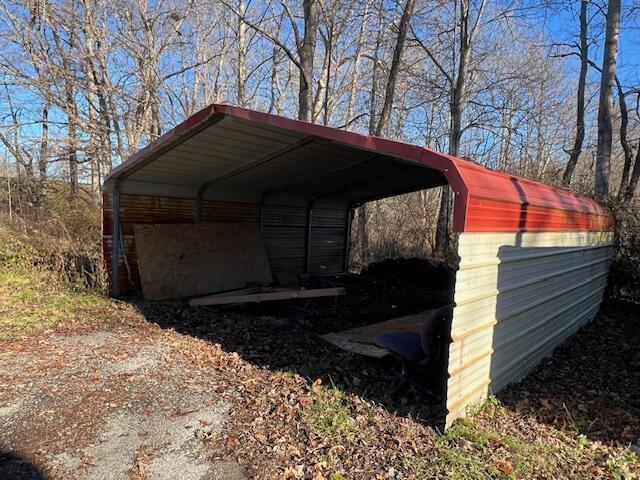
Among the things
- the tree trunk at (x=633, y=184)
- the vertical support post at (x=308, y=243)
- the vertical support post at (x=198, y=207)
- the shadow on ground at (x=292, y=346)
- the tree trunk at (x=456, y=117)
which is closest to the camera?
the shadow on ground at (x=292, y=346)

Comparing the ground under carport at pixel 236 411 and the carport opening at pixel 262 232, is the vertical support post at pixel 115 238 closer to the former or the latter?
the carport opening at pixel 262 232

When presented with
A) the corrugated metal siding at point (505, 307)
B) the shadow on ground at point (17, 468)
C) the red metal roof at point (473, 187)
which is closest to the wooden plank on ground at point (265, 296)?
the red metal roof at point (473, 187)

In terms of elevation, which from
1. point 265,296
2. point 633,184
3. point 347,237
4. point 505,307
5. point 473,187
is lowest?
point 265,296

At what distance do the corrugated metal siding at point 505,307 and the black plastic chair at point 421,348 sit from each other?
37 cm

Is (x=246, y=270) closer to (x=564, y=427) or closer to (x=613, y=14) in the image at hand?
(x=564, y=427)

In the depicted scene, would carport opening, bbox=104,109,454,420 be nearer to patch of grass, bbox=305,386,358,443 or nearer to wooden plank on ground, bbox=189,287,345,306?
wooden plank on ground, bbox=189,287,345,306

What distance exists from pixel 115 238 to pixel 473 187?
21.0 ft

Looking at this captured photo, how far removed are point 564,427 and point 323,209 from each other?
26.4 feet

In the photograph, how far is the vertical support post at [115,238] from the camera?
275 inches

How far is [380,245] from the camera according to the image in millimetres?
13875

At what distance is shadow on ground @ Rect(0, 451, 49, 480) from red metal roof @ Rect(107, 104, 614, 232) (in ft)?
11.0

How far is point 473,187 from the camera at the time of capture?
9.90 ft

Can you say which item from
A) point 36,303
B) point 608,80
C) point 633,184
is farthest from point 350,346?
point 608,80

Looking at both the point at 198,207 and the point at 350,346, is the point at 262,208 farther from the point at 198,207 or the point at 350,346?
the point at 350,346
